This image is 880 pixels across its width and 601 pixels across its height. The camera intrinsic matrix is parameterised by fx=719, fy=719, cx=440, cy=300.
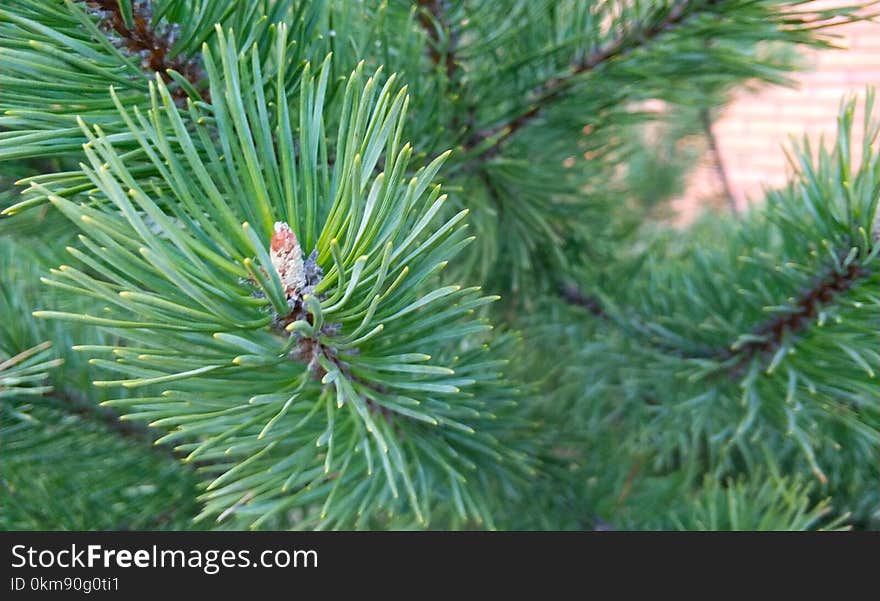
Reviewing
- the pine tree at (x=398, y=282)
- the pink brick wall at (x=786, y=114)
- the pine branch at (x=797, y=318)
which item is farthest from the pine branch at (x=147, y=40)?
the pink brick wall at (x=786, y=114)

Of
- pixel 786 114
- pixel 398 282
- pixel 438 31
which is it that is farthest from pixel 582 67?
pixel 786 114

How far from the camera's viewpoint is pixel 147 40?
255 millimetres

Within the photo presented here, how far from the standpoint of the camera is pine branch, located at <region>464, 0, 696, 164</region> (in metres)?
0.35

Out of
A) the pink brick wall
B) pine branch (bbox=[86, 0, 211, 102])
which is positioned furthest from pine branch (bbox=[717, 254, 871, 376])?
the pink brick wall

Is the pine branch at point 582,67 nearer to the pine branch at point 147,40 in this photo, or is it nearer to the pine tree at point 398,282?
the pine tree at point 398,282

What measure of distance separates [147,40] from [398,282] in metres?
0.13

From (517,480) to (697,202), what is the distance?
0.59 metres

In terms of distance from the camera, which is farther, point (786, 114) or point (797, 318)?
point (786, 114)

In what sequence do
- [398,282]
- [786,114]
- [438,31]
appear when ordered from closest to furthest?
[398,282] → [438,31] → [786,114]

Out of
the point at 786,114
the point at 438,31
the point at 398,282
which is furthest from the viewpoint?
the point at 786,114

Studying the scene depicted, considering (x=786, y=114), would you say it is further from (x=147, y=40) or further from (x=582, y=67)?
(x=147, y=40)

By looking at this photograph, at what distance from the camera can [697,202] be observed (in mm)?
866
